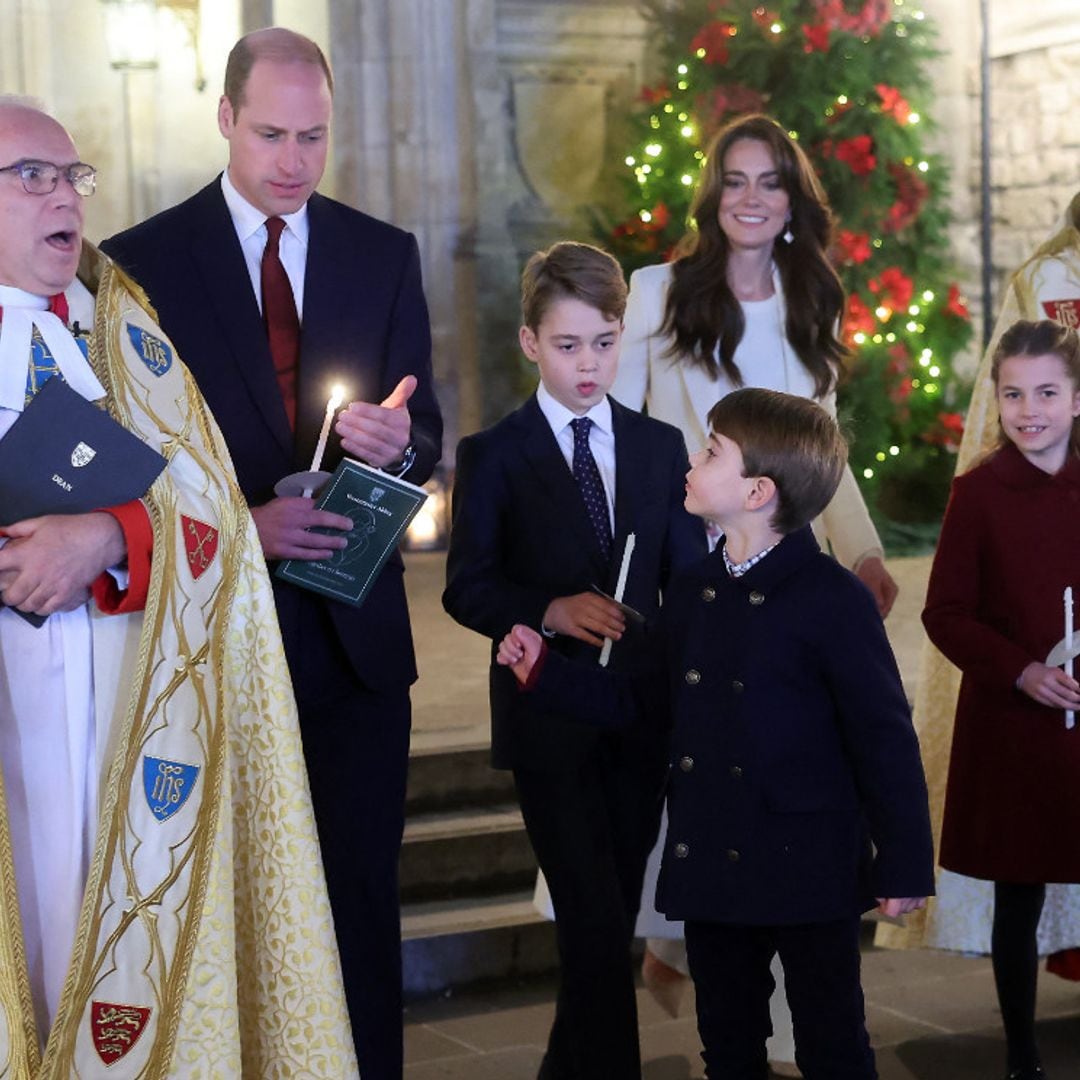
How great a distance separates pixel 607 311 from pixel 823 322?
700mm

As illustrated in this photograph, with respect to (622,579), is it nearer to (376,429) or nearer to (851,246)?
(376,429)

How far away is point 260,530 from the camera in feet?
10.6

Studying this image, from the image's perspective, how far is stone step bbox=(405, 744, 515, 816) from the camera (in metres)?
5.49

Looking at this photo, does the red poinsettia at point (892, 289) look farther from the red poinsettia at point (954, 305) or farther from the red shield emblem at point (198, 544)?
the red shield emblem at point (198, 544)

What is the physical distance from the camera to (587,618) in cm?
336

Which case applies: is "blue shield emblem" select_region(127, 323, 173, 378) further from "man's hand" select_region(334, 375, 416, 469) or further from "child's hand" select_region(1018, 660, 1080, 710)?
"child's hand" select_region(1018, 660, 1080, 710)

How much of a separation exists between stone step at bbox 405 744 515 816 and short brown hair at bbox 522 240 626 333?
2132 millimetres

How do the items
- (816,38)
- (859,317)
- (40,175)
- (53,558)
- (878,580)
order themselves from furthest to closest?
(859,317) < (816,38) < (878,580) < (40,175) < (53,558)

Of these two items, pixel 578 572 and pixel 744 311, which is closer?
pixel 578 572

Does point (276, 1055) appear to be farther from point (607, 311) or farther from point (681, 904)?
point (607, 311)

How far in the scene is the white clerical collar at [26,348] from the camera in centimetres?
286

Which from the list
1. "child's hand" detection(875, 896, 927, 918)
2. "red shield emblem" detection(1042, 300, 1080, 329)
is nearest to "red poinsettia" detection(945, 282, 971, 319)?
"red shield emblem" detection(1042, 300, 1080, 329)

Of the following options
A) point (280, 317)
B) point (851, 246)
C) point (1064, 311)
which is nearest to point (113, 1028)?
point (280, 317)

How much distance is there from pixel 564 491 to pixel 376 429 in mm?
462
